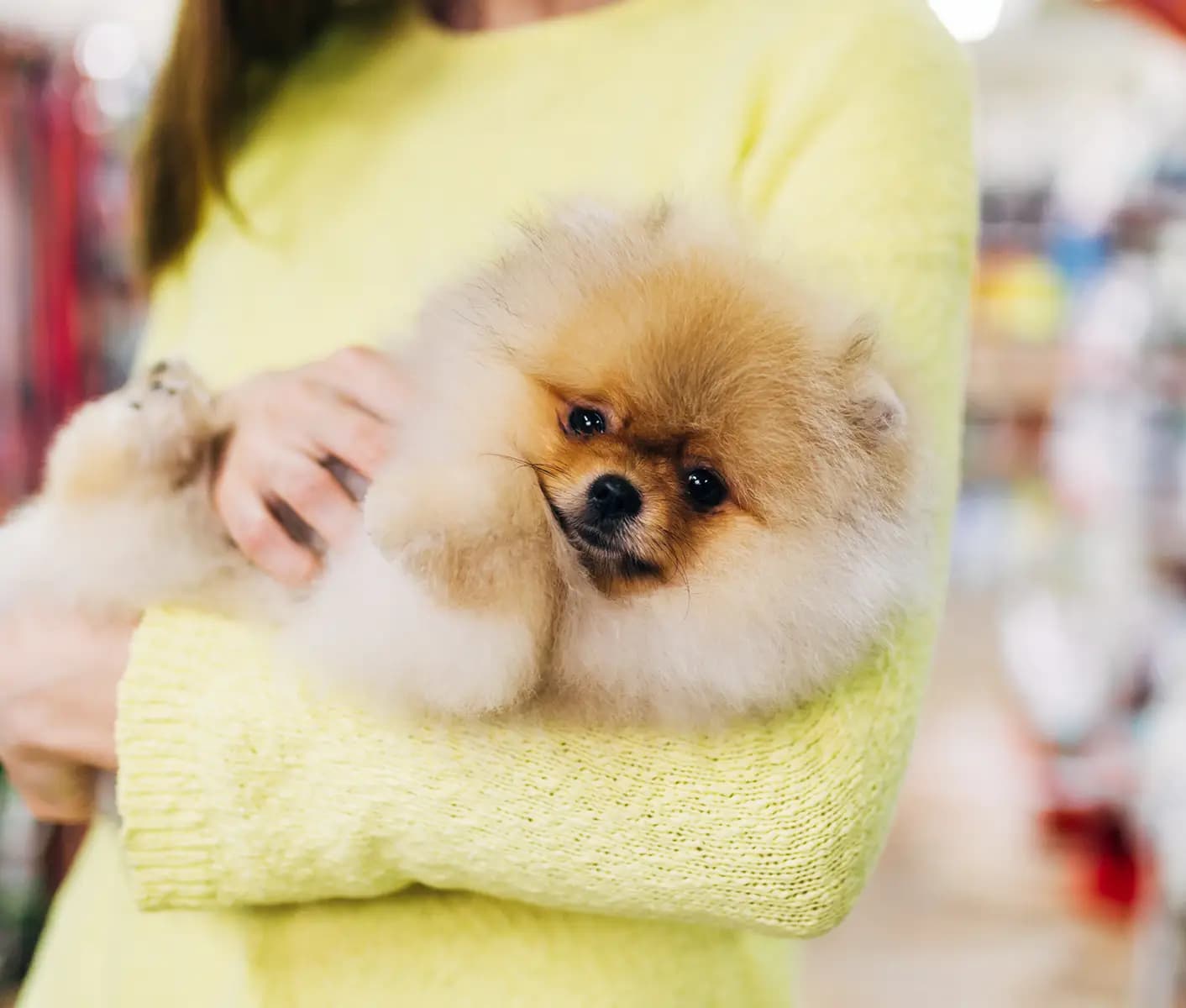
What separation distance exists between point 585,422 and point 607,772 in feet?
0.98

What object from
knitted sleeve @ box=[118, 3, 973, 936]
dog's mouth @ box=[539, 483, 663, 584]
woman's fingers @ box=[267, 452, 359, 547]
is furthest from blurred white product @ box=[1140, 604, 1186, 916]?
woman's fingers @ box=[267, 452, 359, 547]

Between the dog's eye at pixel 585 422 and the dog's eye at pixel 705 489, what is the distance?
86 millimetres

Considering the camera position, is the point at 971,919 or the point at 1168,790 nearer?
the point at 1168,790

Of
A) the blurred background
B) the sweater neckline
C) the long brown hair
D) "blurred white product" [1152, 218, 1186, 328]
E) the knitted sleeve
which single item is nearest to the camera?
the knitted sleeve

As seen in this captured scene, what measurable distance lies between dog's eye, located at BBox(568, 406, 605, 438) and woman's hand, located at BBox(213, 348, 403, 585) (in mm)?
151

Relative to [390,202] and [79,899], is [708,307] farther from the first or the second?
[79,899]

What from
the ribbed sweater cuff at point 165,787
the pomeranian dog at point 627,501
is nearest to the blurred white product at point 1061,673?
the pomeranian dog at point 627,501

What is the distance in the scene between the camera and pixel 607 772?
831mm

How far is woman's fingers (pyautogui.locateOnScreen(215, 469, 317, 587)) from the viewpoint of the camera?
99 centimetres

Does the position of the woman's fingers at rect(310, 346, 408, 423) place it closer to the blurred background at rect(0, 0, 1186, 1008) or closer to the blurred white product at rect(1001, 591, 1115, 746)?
the blurred background at rect(0, 0, 1186, 1008)

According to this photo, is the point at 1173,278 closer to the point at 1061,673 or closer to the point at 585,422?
the point at 1061,673

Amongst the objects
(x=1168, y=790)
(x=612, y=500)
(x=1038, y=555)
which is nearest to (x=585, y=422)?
(x=612, y=500)

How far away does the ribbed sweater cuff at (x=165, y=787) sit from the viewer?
880 mm

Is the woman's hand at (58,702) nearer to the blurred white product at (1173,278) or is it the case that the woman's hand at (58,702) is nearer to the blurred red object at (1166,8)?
the blurred red object at (1166,8)
